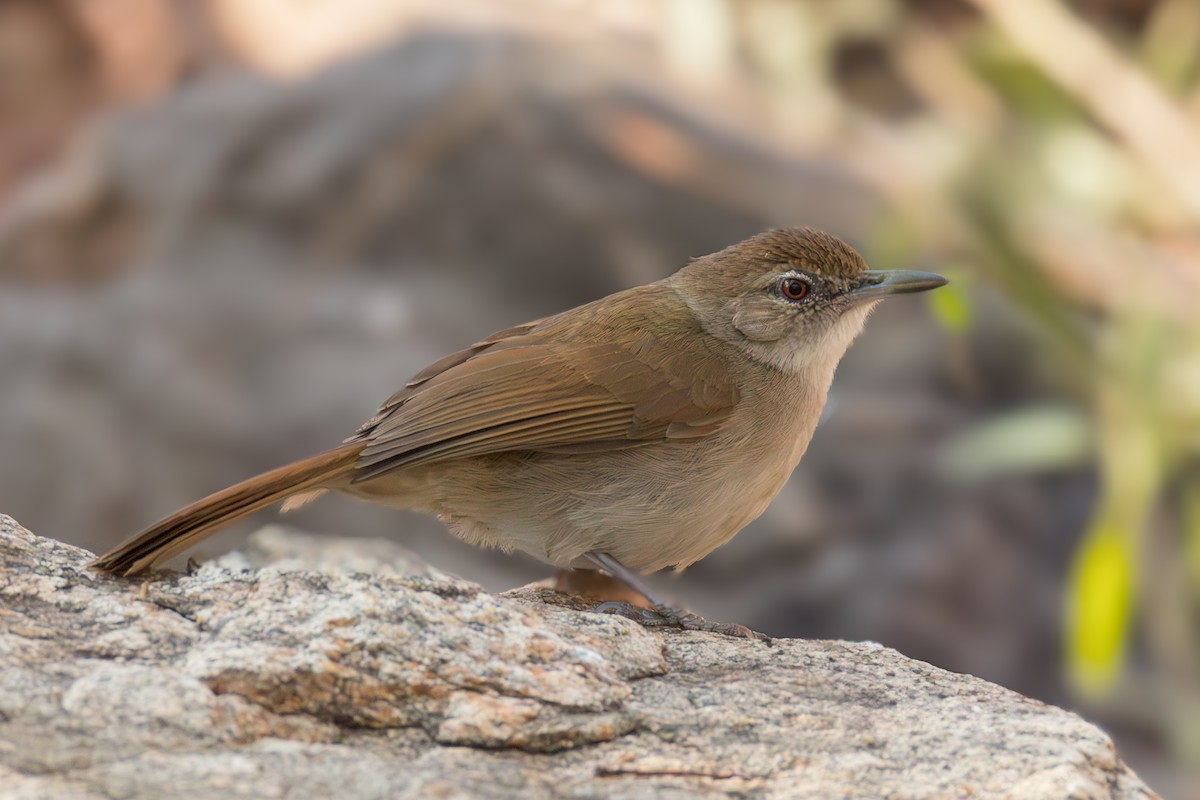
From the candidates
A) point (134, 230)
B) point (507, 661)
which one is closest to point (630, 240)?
point (134, 230)

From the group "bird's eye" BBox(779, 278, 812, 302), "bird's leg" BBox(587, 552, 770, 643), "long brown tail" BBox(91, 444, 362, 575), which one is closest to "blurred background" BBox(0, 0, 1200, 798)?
"bird's eye" BBox(779, 278, 812, 302)

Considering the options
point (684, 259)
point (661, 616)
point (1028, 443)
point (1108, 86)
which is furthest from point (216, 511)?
point (1108, 86)

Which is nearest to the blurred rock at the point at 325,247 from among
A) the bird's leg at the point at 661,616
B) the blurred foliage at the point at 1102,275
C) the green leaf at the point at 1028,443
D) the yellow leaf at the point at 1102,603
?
the blurred foliage at the point at 1102,275

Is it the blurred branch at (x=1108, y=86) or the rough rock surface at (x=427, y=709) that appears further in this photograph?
the blurred branch at (x=1108, y=86)

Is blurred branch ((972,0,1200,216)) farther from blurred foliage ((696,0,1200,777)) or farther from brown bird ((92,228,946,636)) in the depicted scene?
brown bird ((92,228,946,636))

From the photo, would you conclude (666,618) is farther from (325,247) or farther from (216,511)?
(325,247)

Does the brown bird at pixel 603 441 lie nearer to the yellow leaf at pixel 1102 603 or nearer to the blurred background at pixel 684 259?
the yellow leaf at pixel 1102 603
